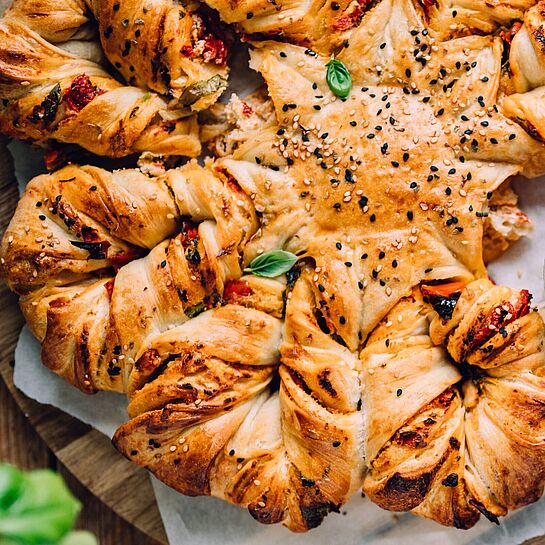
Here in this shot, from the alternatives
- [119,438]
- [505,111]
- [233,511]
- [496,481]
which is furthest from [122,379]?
[505,111]

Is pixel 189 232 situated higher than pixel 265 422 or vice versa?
pixel 189 232

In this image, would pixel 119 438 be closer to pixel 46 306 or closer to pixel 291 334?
pixel 46 306

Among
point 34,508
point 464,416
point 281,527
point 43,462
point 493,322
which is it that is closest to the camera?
point 34,508

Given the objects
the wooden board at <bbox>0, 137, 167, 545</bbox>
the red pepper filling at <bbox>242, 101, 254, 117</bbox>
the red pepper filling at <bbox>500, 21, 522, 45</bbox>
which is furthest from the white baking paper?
the red pepper filling at <bbox>500, 21, 522, 45</bbox>

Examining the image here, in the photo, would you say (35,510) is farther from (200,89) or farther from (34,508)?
(200,89)

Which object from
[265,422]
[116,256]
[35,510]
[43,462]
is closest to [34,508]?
[35,510]

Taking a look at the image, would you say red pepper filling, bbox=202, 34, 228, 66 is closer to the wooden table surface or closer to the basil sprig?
the wooden table surface
